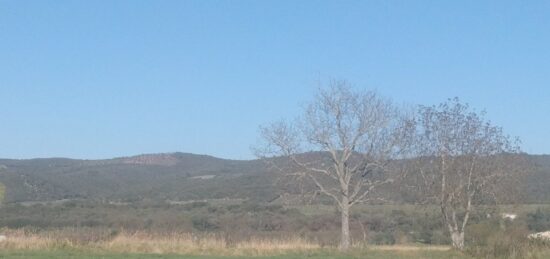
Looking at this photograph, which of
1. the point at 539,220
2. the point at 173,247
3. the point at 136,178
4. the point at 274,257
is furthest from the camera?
the point at 136,178

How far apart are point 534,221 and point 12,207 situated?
46391mm

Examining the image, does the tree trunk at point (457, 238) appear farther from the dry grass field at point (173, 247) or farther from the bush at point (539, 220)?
the bush at point (539, 220)

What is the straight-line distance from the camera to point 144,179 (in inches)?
4855

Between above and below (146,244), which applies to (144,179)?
above

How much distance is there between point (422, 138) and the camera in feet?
125

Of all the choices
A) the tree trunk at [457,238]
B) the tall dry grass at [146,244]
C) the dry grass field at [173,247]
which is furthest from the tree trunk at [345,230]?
the tree trunk at [457,238]

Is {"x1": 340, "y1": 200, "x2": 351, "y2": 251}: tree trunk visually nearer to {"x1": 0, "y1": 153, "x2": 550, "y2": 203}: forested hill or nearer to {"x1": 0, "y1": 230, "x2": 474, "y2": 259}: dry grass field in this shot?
{"x1": 0, "y1": 230, "x2": 474, "y2": 259}: dry grass field

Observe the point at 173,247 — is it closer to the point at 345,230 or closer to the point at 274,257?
the point at 274,257

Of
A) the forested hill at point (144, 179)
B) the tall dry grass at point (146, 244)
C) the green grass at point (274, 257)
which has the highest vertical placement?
the forested hill at point (144, 179)

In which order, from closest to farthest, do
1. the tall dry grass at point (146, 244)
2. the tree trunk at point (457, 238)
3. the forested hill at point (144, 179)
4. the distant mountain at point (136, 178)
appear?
the tall dry grass at point (146, 244)
the tree trunk at point (457, 238)
the forested hill at point (144, 179)
the distant mountain at point (136, 178)

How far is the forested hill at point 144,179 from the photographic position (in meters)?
94.6

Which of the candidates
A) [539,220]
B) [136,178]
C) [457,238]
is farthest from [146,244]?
[136,178]

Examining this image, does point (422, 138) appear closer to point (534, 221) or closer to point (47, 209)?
point (534, 221)

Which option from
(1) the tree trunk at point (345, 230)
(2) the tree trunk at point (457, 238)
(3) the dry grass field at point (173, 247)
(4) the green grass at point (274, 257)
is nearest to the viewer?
(4) the green grass at point (274, 257)
